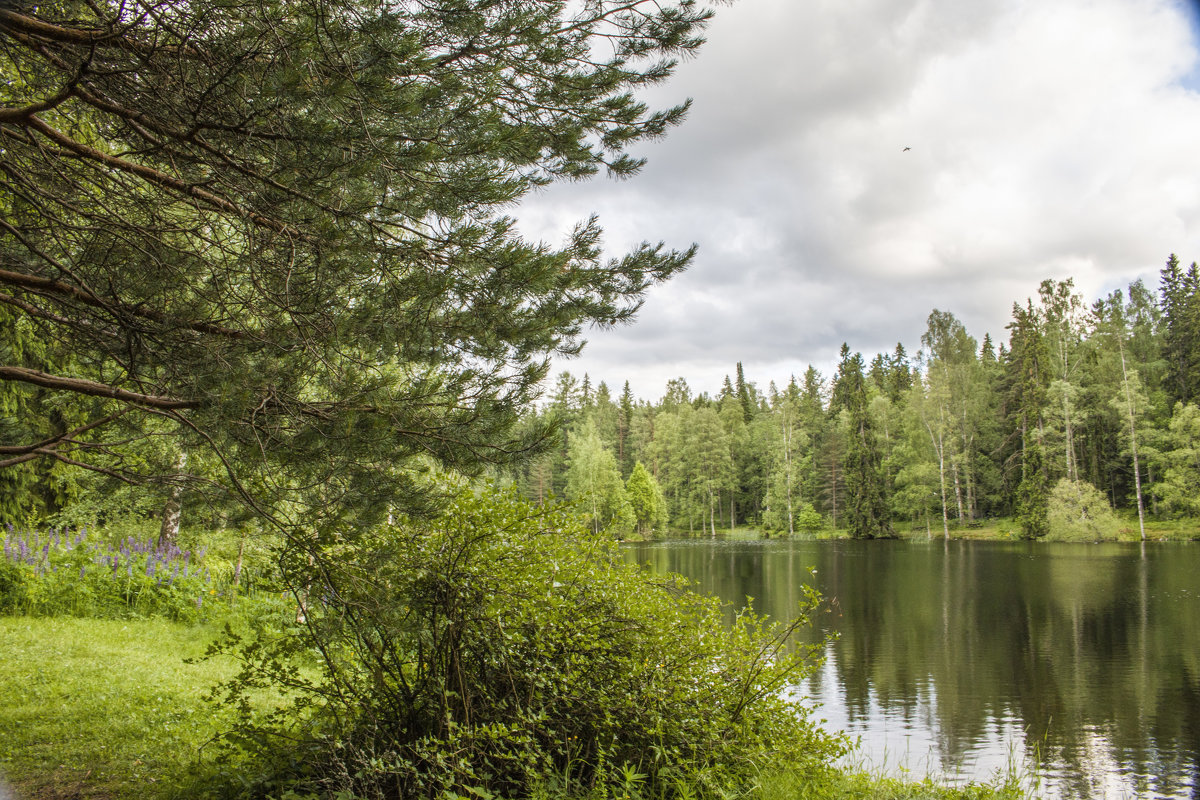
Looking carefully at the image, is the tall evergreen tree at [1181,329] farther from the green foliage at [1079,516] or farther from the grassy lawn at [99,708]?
the grassy lawn at [99,708]

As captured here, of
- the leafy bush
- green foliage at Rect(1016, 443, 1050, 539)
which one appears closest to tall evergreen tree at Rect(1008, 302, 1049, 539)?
green foliage at Rect(1016, 443, 1050, 539)

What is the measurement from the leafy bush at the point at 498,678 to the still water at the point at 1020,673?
4.00 ft

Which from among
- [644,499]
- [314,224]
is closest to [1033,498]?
[644,499]

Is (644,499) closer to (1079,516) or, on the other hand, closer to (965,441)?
(965,441)

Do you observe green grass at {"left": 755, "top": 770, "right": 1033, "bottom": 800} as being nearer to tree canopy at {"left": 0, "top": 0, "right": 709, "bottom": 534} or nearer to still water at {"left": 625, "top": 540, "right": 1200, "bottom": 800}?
still water at {"left": 625, "top": 540, "right": 1200, "bottom": 800}

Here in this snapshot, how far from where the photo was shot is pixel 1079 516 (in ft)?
124

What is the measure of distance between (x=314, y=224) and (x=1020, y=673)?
12.0m

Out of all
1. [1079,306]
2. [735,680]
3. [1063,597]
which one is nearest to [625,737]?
[735,680]

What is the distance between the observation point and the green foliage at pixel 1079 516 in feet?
123

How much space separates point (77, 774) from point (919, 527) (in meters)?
52.5

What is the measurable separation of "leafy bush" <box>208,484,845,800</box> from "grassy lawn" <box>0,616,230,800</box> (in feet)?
2.62

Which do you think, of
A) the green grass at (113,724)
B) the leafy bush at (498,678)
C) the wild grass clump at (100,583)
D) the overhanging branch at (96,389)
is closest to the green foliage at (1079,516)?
the green grass at (113,724)

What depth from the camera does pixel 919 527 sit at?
50219mm

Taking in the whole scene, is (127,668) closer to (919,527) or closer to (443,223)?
(443,223)
